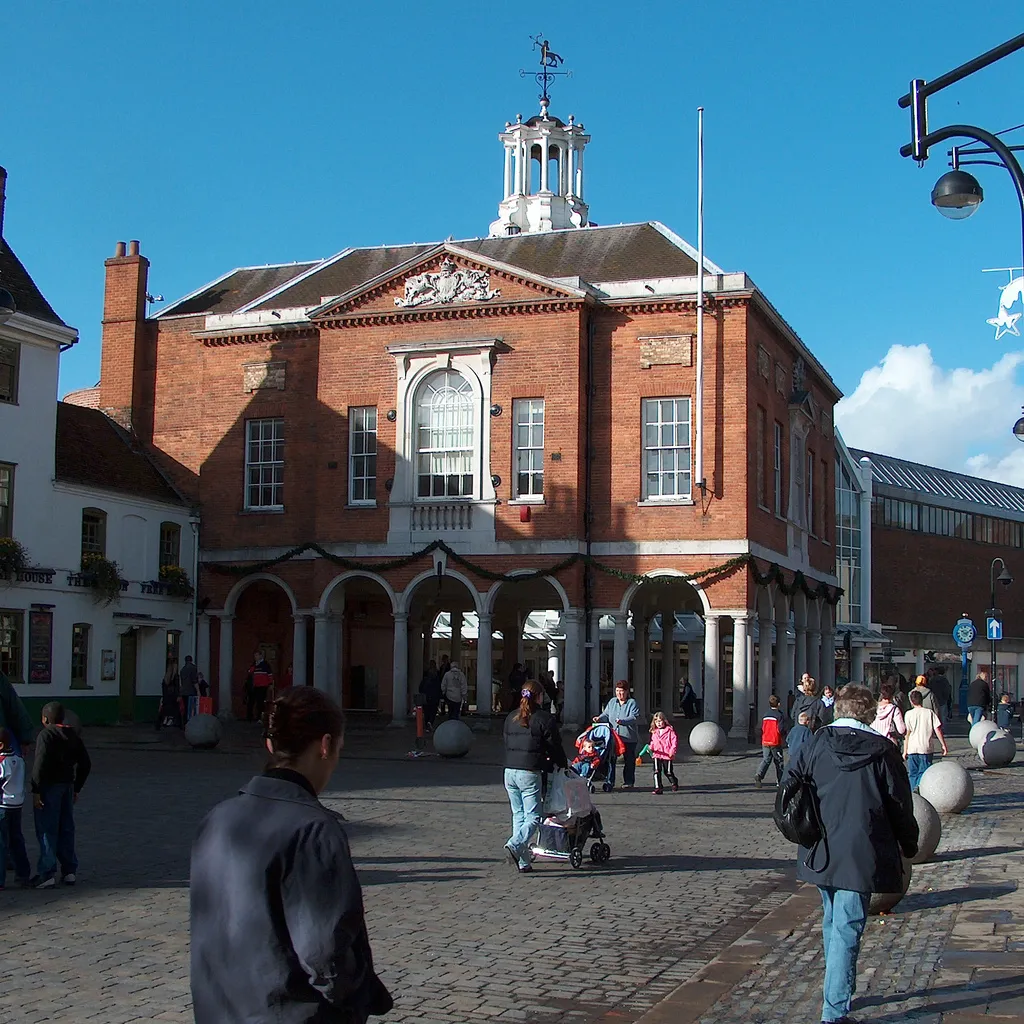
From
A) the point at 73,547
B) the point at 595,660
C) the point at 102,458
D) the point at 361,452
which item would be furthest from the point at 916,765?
the point at 102,458

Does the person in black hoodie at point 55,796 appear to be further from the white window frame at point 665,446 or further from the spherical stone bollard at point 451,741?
the white window frame at point 665,446

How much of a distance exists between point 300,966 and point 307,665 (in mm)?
36129

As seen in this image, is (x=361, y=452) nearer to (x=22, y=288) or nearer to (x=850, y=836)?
(x=22, y=288)

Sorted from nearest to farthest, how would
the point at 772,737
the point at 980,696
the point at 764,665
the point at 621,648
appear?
the point at 772,737
the point at 980,696
the point at 621,648
the point at 764,665

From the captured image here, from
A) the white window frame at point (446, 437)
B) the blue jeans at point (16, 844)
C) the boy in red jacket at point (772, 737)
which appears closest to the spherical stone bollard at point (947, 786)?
the boy in red jacket at point (772, 737)

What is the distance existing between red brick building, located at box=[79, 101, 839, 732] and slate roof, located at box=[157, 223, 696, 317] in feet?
0.37

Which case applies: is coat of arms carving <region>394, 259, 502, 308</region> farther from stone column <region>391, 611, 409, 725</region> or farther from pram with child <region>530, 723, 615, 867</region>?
pram with child <region>530, 723, 615, 867</region>

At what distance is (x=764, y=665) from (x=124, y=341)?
67.1 ft

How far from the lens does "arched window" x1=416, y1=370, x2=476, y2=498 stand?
36062 mm

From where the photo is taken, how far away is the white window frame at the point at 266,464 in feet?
127

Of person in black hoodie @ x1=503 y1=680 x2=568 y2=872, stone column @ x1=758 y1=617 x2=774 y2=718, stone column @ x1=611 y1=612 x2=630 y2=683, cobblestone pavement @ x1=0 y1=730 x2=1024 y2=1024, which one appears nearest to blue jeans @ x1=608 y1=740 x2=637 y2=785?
cobblestone pavement @ x1=0 y1=730 x2=1024 y2=1024

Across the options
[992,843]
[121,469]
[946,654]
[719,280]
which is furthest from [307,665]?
[946,654]

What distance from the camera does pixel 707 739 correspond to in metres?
27.5

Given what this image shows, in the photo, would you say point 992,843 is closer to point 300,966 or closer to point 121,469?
point 300,966
